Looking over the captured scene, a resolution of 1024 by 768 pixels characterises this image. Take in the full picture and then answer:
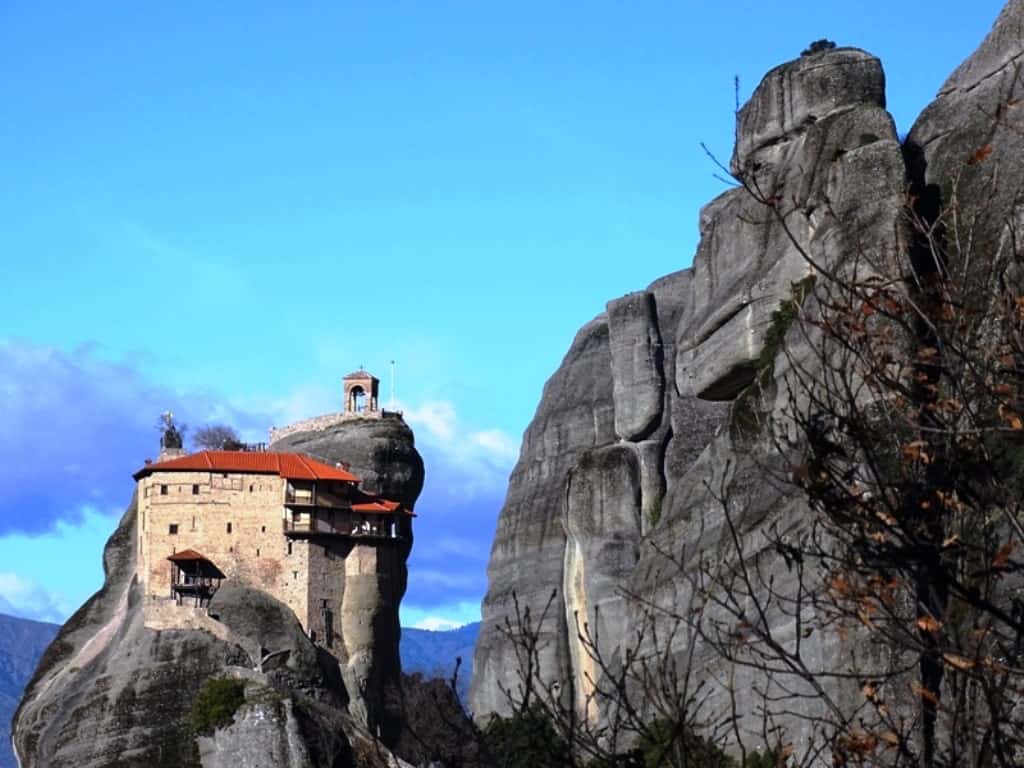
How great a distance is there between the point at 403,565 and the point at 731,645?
245 ft

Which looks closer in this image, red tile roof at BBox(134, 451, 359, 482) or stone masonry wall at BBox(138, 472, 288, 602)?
stone masonry wall at BBox(138, 472, 288, 602)

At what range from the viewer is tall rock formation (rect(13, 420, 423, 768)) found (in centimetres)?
7306

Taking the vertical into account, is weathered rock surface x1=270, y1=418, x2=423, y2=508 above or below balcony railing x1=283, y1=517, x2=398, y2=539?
above

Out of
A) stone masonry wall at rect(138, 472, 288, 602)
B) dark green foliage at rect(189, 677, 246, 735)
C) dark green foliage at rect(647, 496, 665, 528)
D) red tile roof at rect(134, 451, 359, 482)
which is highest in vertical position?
red tile roof at rect(134, 451, 359, 482)

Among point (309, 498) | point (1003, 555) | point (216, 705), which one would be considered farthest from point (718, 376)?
point (309, 498)

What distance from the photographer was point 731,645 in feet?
44.0

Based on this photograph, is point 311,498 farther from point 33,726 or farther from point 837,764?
point 837,764

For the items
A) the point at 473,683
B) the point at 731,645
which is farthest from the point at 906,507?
the point at 473,683

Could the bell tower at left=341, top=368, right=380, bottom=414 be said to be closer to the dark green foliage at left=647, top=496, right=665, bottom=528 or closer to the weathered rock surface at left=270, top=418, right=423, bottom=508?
the weathered rock surface at left=270, top=418, right=423, bottom=508

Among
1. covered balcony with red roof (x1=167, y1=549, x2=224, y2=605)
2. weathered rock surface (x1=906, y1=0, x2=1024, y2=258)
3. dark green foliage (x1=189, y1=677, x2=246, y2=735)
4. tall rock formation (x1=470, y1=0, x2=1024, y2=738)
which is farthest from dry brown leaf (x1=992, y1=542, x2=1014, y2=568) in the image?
covered balcony with red roof (x1=167, y1=549, x2=224, y2=605)

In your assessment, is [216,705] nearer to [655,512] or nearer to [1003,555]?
[655,512]

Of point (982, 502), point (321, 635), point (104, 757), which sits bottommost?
point (982, 502)

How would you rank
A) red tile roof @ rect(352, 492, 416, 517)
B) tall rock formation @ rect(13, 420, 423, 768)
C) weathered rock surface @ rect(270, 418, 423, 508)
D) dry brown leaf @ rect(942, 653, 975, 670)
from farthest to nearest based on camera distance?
1. weathered rock surface @ rect(270, 418, 423, 508)
2. red tile roof @ rect(352, 492, 416, 517)
3. tall rock formation @ rect(13, 420, 423, 768)
4. dry brown leaf @ rect(942, 653, 975, 670)

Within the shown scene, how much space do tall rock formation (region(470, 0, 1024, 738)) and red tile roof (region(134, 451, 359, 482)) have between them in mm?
19194
